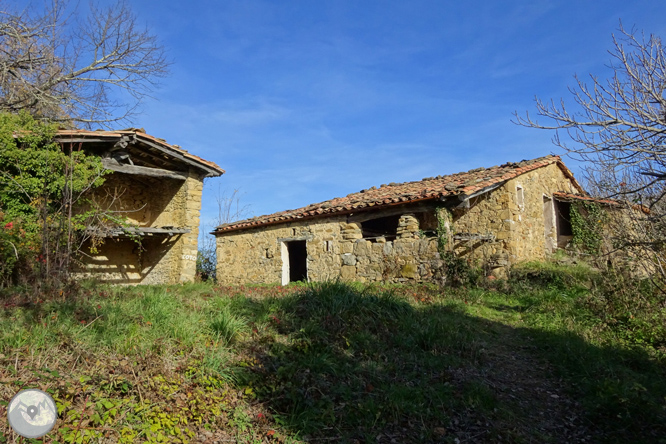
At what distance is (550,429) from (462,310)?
11.3ft

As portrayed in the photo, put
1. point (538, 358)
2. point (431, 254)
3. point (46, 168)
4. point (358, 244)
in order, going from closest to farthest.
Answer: point (538, 358), point (46, 168), point (431, 254), point (358, 244)

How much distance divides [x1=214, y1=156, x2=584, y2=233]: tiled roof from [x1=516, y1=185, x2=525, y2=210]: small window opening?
1.46 feet

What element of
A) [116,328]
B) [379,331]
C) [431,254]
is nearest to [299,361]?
[379,331]

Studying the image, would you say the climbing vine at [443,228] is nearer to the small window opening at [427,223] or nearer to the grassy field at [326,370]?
the small window opening at [427,223]

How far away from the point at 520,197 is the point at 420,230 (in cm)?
310

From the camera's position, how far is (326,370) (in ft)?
15.4

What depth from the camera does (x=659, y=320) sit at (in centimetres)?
579

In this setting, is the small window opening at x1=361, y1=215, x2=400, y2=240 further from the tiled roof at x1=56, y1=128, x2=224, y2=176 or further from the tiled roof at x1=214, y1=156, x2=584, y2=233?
the tiled roof at x1=56, y1=128, x2=224, y2=176

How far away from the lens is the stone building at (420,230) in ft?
35.5

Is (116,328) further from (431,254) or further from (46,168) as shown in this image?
(431,254)

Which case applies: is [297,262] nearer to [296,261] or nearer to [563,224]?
[296,261]

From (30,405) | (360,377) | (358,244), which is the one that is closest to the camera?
(30,405)

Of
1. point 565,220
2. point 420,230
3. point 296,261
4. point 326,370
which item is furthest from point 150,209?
point 565,220

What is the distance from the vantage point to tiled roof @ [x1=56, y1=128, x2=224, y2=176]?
10.0 m
